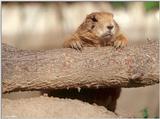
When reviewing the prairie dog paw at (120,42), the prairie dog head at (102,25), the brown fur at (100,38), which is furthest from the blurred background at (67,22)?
the prairie dog paw at (120,42)

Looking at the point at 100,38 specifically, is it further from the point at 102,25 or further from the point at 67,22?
the point at 67,22

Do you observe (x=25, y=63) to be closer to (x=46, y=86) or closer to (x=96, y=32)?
(x=46, y=86)

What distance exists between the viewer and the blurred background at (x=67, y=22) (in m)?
9.34

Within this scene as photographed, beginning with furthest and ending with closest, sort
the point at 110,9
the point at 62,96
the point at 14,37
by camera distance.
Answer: the point at 14,37
the point at 110,9
the point at 62,96

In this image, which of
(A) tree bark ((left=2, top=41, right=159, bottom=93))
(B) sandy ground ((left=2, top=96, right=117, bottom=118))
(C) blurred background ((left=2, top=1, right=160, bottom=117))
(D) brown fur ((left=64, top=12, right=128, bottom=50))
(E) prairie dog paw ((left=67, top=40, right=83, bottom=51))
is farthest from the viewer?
(C) blurred background ((left=2, top=1, right=160, bottom=117))

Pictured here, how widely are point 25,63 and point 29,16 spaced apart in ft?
15.1

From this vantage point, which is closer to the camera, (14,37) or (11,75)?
(11,75)

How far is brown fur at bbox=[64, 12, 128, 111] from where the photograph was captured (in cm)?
553

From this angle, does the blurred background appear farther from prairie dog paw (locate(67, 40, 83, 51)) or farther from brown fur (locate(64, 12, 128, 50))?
prairie dog paw (locate(67, 40, 83, 51))

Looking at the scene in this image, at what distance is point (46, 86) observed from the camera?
5.29 m

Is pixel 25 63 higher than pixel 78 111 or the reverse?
higher

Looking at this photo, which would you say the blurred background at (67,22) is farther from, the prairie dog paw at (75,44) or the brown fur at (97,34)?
the prairie dog paw at (75,44)

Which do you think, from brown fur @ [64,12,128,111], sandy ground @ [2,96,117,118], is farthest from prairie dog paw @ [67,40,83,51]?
sandy ground @ [2,96,117,118]

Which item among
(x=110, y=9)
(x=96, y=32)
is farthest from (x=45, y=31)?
(x=96, y=32)
